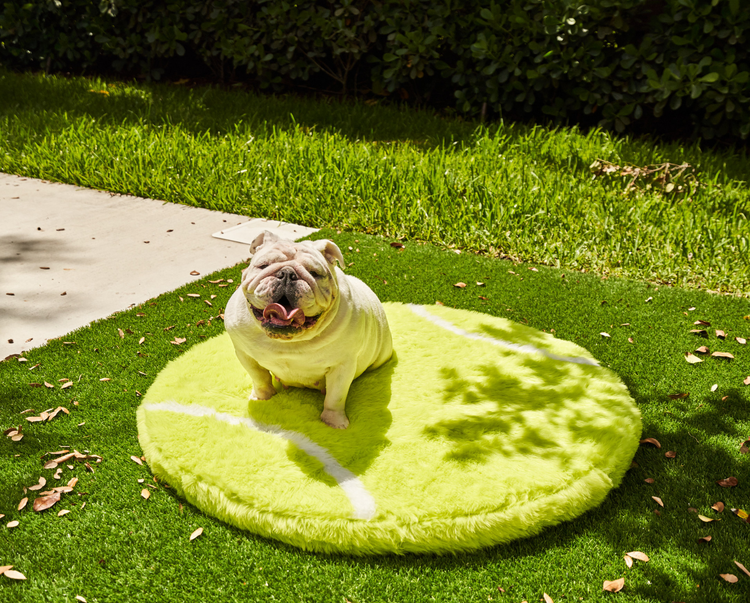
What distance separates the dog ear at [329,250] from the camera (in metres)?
2.94

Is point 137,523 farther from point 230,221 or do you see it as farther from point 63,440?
point 230,221

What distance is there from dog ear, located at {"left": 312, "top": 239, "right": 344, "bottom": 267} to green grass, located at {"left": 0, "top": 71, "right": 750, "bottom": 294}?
3.20 metres

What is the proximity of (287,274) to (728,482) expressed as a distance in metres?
2.39

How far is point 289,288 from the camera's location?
2613 mm

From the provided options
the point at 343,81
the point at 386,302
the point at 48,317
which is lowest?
the point at 48,317

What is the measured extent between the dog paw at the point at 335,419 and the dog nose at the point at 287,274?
932 mm

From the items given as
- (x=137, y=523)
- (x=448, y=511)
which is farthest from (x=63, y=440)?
(x=448, y=511)

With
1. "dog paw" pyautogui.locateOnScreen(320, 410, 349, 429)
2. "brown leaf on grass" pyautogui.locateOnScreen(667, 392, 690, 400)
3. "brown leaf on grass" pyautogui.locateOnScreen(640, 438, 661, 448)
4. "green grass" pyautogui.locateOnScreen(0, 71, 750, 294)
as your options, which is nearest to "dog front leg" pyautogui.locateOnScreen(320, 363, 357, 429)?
"dog paw" pyautogui.locateOnScreen(320, 410, 349, 429)

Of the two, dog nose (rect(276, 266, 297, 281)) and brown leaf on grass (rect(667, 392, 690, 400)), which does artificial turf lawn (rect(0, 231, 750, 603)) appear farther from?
dog nose (rect(276, 266, 297, 281))

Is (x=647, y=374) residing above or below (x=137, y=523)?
above

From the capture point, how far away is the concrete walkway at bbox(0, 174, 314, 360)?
4.59 meters

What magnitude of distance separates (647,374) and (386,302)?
1.95 m

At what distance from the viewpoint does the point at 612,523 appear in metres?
2.80

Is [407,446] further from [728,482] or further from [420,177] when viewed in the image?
[420,177]
